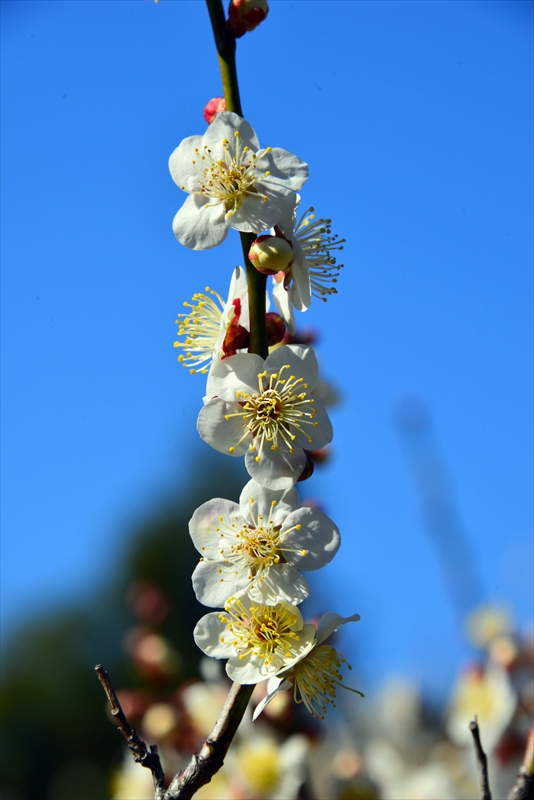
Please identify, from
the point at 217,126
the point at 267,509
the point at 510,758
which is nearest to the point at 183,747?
the point at 510,758

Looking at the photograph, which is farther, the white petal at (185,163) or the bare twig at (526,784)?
the white petal at (185,163)

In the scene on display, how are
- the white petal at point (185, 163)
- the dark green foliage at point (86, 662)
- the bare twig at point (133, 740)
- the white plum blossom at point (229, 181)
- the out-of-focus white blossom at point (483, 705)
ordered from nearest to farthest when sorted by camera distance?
the bare twig at point (133, 740)
the white plum blossom at point (229, 181)
the white petal at point (185, 163)
the out-of-focus white blossom at point (483, 705)
the dark green foliage at point (86, 662)

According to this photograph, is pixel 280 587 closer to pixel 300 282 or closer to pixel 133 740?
pixel 133 740

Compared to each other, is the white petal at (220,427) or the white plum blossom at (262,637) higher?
the white petal at (220,427)

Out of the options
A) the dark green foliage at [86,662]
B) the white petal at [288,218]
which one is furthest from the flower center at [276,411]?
the dark green foliage at [86,662]

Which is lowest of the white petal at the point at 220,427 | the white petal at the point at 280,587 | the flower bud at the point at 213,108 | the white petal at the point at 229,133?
the white petal at the point at 280,587

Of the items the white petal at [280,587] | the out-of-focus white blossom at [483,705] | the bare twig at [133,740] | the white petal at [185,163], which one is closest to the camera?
the bare twig at [133,740]

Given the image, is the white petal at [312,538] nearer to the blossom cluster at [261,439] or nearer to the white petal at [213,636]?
the blossom cluster at [261,439]

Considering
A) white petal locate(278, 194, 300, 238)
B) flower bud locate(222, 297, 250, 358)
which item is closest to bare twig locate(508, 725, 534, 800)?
flower bud locate(222, 297, 250, 358)

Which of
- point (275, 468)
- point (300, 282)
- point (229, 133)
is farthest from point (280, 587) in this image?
point (229, 133)
